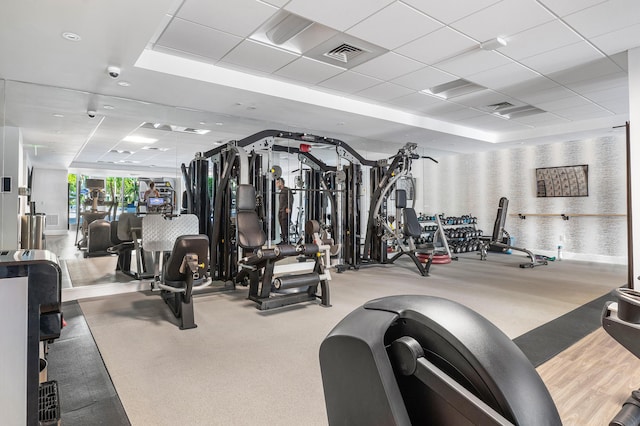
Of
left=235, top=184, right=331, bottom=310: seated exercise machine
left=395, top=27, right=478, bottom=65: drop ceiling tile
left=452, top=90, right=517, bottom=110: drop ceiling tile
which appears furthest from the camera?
left=452, top=90, right=517, bottom=110: drop ceiling tile

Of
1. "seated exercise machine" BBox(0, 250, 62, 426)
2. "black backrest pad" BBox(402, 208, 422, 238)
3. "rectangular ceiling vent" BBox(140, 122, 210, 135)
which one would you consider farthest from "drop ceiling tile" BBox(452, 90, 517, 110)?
"seated exercise machine" BBox(0, 250, 62, 426)

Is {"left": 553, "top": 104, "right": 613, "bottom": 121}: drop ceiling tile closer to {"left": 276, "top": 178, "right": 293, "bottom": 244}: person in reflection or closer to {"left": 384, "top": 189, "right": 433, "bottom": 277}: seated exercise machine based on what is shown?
{"left": 384, "top": 189, "right": 433, "bottom": 277}: seated exercise machine

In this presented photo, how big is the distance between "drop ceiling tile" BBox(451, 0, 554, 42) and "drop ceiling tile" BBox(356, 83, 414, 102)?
1551mm

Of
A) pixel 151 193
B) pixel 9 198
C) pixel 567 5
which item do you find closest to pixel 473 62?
pixel 567 5

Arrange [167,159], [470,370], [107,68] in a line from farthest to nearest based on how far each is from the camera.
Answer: [167,159] < [107,68] < [470,370]

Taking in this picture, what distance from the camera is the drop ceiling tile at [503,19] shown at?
10.0ft

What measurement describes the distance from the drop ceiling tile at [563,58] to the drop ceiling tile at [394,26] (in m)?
1.52

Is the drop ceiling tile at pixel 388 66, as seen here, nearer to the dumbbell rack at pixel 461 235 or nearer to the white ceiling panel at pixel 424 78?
the white ceiling panel at pixel 424 78

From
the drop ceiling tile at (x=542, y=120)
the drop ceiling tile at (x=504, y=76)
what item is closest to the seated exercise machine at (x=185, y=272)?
the drop ceiling tile at (x=504, y=76)

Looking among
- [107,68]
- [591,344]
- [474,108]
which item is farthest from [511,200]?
[107,68]

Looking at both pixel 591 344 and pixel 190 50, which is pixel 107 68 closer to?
pixel 190 50

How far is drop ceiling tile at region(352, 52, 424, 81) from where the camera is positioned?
4078mm

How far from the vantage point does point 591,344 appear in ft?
9.53

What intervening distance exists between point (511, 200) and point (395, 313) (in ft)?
31.0
